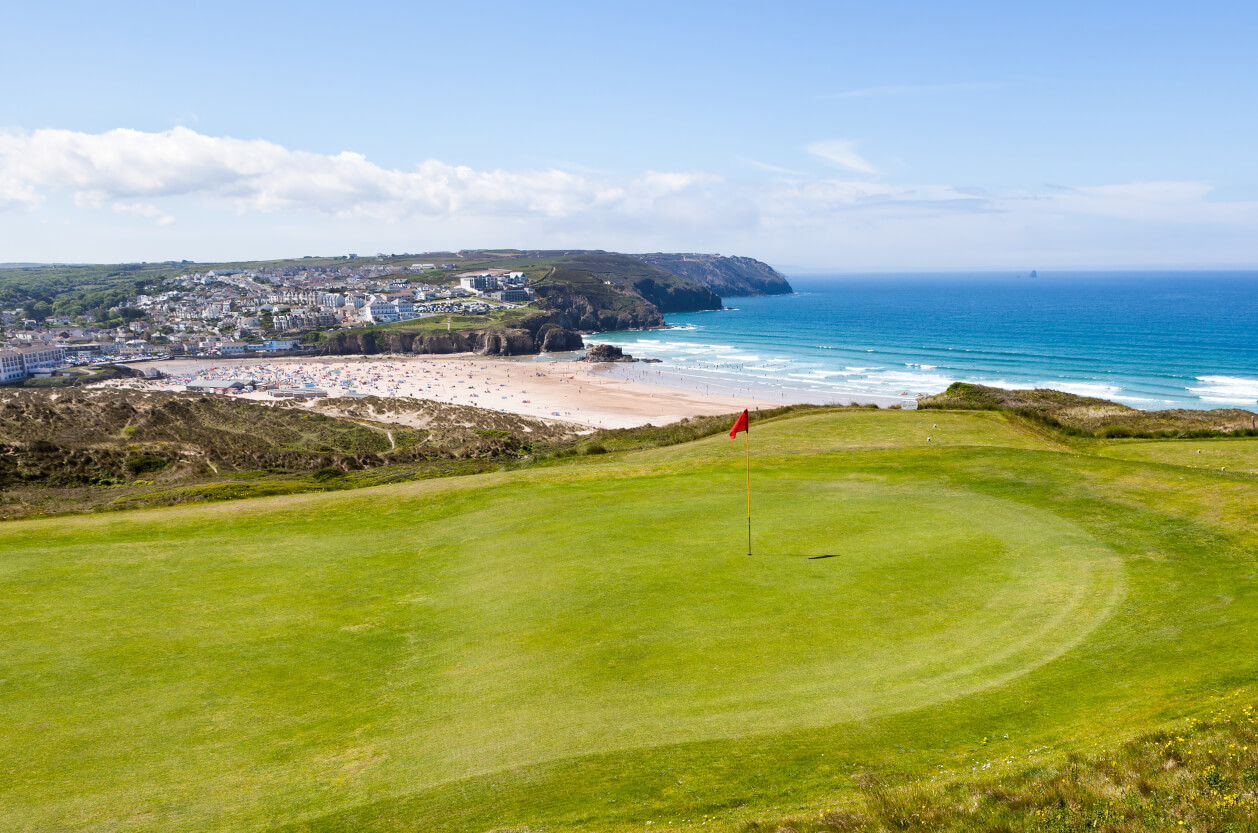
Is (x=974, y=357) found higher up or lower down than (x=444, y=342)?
higher up

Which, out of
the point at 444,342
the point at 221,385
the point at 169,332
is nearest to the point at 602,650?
the point at 221,385

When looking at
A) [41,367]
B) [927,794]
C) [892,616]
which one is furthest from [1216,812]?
[41,367]

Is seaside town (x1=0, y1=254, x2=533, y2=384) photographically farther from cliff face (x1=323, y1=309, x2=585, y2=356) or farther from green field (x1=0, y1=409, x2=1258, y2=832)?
green field (x1=0, y1=409, x2=1258, y2=832)

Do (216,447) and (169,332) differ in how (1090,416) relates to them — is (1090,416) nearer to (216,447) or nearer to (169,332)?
(216,447)

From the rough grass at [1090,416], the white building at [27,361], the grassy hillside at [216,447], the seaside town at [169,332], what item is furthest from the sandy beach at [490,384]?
the rough grass at [1090,416]

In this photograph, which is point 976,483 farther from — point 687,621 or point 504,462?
point 504,462

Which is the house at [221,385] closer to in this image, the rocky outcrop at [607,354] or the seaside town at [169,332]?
the seaside town at [169,332]
